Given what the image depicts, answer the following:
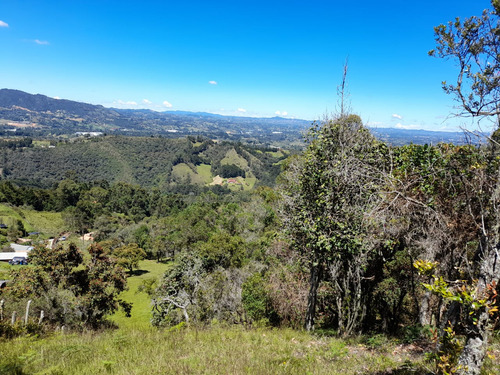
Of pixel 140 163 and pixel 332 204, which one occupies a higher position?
pixel 332 204

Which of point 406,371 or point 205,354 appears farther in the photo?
point 205,354

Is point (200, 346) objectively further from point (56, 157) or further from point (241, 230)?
point (56, 157)

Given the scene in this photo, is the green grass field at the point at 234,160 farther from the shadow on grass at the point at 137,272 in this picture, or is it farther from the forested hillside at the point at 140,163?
the shadow on grass at the point at 137,272

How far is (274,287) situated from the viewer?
10117 mm

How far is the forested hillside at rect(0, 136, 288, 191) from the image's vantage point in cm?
12400

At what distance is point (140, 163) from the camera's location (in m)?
141

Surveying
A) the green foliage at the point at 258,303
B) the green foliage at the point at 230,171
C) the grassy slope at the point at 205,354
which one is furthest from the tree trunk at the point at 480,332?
the green foliage at the point at 230,171

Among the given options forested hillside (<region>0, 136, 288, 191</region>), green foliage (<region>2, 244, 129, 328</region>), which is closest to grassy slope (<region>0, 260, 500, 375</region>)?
green foliage (<region>2, 244, 129, 328</region>)

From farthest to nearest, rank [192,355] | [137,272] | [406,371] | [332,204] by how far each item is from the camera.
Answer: [137,272] < [332,204] < [192,355] < [406,371]

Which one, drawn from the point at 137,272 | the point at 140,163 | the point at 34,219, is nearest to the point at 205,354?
the point at 137,272

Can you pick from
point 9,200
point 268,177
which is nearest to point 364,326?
point 9,200

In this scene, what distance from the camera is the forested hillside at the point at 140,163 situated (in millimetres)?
124000

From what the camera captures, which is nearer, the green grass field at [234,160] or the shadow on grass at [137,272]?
the shadow on grass at [137,272]

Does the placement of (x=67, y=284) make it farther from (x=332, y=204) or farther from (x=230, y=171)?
(x=230, y=171)
